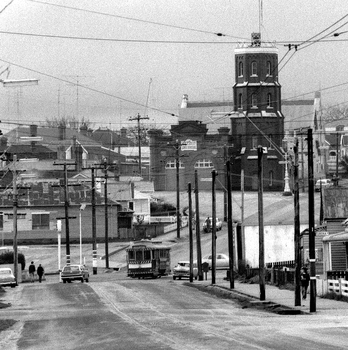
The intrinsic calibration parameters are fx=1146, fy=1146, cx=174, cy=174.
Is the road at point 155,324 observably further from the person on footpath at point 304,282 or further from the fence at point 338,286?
the fence at point 338,286

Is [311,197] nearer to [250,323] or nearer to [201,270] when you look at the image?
[250,323]

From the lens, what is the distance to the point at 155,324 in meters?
33.7

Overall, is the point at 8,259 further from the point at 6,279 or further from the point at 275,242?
the point at 275,242

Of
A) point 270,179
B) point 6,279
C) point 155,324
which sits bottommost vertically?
point 155,324

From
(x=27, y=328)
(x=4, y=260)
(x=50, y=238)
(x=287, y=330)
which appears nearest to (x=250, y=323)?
(x=287, y=330)

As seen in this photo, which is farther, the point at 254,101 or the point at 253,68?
the point at 254,101

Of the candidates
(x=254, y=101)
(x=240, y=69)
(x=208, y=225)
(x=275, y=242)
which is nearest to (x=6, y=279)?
(x=275, y=242)

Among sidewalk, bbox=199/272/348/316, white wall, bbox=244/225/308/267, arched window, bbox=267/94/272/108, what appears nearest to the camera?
sidewalk, bbox=199/272/348/316

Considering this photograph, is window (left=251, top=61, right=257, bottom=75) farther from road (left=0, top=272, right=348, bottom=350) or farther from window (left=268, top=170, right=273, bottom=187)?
road (left=0, top=272, right=348, bottom=350)

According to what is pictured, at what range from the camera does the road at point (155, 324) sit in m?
26.5

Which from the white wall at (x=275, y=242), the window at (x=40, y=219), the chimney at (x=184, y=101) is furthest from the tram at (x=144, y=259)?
the chimney at (x=184, y=101)

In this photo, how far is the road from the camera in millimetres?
26547

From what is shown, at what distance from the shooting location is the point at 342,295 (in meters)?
46.7

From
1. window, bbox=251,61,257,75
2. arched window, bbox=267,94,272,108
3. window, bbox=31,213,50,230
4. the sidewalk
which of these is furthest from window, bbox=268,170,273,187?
the sidewalk
